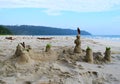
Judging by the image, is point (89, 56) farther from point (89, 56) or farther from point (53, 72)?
point (53, 72)

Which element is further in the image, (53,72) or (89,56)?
(89,56)

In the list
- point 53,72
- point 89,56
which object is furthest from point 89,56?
point 53,72

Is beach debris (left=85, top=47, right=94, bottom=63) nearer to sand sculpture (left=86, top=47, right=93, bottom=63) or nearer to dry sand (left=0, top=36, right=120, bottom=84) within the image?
sand sculpture (left=86, top=47, right=93, bottom=63)

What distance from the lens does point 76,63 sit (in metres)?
8.60

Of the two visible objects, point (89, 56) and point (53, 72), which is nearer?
point (53, 72)

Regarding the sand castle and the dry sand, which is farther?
the sand castle

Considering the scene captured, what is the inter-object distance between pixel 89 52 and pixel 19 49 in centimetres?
214

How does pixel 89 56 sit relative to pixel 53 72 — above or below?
above

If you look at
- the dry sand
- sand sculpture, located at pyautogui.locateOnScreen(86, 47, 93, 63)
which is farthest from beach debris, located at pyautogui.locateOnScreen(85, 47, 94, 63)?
the dry sand

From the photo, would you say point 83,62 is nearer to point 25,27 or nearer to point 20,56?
point 20,56

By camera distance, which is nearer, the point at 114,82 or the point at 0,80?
→ the point at 0,80

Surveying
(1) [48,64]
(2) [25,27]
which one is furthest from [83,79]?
(2) [25,27]

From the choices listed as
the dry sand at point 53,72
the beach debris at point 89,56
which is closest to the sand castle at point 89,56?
the beach debris at point 89,56

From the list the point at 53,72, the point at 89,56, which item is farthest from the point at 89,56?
the point at 53,72
